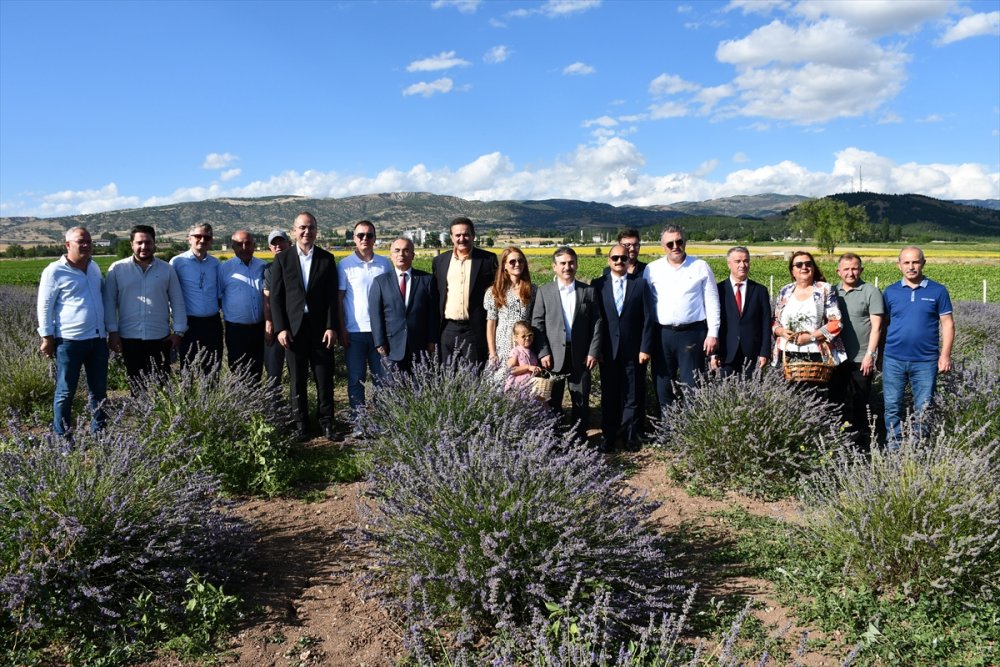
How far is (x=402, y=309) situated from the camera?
5992 millimetres

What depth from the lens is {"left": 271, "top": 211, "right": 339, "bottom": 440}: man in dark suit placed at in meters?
5.99

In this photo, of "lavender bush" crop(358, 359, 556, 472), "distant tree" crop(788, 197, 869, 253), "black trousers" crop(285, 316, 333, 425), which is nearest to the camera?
"lavender bush" crop(358, 359, 556, 472)

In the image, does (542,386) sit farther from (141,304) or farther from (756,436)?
(141,304)

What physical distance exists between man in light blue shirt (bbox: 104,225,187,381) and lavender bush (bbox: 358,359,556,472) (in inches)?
85.3

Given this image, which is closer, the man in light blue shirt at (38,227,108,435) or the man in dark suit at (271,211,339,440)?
the man in light blue shirt at (38,227,108,435)

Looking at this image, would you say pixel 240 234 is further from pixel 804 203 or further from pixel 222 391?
pixel 804 203

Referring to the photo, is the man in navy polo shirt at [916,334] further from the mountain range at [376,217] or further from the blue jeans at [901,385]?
the mountain range at [376,217]

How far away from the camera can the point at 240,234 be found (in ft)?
20.6

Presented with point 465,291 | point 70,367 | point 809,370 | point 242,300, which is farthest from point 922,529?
point 70,367

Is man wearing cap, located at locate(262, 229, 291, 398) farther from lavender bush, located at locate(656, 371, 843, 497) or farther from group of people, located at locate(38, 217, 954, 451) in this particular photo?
lavender bush, located at locate(656, 371, 843, 497)

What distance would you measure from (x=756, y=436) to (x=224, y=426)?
3.95 meters

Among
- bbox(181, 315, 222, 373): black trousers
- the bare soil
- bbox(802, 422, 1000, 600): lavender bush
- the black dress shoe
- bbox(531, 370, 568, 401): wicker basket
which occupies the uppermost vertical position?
bbox(181, 315, 222, 373): black trousers

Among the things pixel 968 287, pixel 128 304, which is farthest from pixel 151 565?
pixel 968 287

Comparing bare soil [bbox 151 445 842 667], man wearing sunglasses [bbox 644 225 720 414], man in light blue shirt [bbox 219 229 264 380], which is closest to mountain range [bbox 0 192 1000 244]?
man in light blue shirt [bbox 219 229 264 380]
